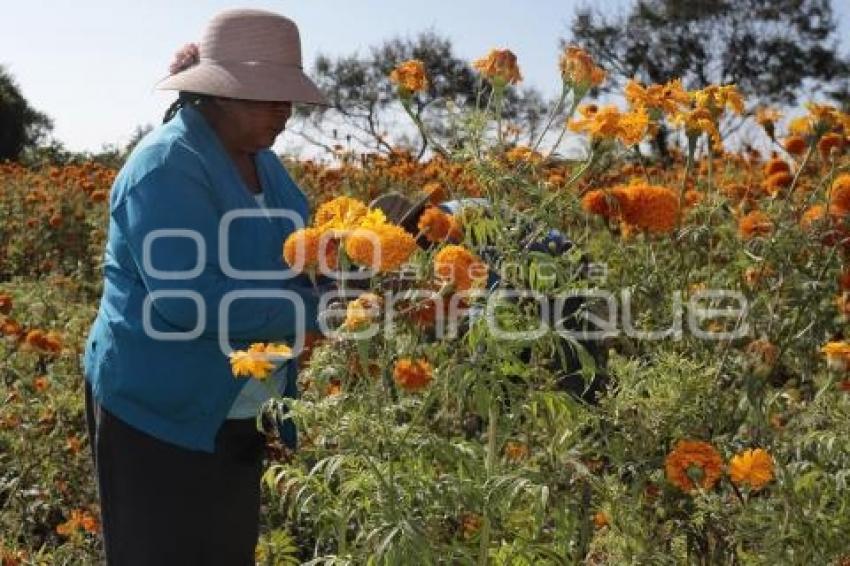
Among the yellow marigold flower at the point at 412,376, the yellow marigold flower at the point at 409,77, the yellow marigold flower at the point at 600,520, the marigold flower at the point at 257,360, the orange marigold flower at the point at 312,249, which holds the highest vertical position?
the yellow marigold flower at the point at 409,77

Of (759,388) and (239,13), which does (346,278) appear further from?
(759,388)

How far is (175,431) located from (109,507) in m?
0.22

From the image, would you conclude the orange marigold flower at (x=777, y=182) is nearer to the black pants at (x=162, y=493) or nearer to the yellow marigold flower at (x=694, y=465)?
the yellow marigold flower at (x=694, y=465)

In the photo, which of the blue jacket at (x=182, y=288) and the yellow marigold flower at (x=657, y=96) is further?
the yellow marigold flower at (x=657, y=96)

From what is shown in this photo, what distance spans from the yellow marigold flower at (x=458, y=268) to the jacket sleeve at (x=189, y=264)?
1.24 feet

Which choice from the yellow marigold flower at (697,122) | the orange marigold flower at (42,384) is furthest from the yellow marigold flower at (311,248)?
the orange marigold flower at (42,384)

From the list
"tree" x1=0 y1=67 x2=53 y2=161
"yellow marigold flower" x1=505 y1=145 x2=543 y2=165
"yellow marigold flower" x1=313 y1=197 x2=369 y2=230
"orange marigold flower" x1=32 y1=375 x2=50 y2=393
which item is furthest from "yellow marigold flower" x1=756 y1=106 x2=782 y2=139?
"tree" x1=0 y1=67 x2=53 y2=161

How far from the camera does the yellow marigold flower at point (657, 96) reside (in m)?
2.46

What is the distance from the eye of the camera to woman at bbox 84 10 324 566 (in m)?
2.29

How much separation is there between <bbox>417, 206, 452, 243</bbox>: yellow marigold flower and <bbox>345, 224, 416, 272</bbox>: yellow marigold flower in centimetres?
71

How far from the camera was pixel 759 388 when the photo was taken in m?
2.61

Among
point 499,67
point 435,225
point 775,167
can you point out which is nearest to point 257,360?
point 499,67

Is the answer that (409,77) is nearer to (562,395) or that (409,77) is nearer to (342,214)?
(342,214)

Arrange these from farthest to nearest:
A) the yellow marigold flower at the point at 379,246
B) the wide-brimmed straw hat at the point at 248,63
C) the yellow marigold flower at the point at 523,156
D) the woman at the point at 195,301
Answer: the wide-brimmed straw hat at the point at 248,63, the woman at the point at 195,301, the yellow marigold flower at the point at 523,156, the yellow marigold flower at the point at 379,246
